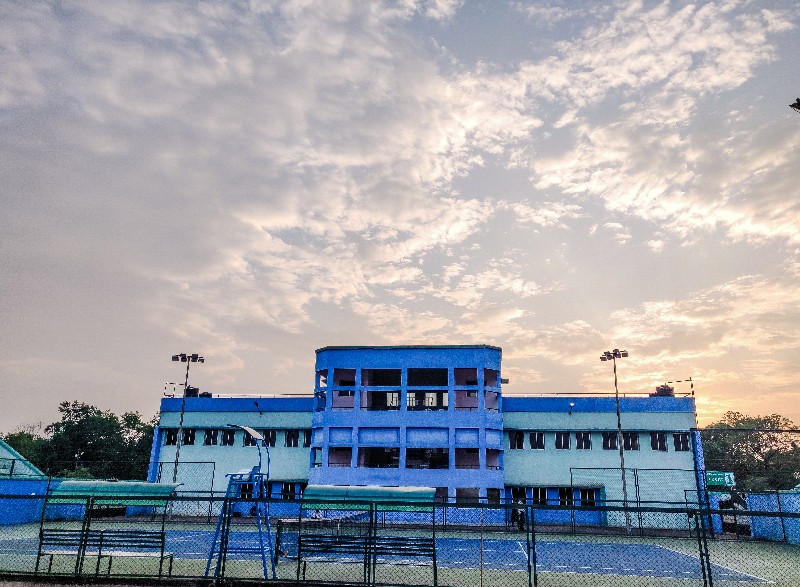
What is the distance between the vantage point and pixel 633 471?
44.1m

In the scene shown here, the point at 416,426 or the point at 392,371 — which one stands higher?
the point at 392,371

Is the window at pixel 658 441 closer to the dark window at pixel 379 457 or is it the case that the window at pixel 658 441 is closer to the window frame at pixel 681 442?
the window frame at pixel 681 442

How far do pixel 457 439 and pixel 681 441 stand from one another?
17.9 meters

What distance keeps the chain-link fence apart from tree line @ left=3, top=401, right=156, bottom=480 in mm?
54152

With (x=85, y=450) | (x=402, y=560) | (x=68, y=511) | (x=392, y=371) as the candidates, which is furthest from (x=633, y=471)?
(x=85, y=450)

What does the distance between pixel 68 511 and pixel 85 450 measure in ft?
185

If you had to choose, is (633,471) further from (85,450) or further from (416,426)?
(85,450)

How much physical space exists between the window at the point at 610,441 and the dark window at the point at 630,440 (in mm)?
647

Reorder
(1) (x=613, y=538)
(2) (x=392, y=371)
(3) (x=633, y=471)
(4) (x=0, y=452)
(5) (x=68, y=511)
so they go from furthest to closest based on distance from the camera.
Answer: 1. (2) (x=392, y=371)
2. (3) (x=633, y=471)
3. (4) (x=0, y=452)
4. (5) (x=68, y=511)
5. (1) (x=613, y=538)

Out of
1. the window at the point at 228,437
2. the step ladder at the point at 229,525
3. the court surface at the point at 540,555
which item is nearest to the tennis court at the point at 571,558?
the court surface at the point at 540,555

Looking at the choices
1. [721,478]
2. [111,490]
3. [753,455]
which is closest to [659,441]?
[721,478]

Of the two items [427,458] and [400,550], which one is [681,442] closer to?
[427,458]

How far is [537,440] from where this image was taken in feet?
151

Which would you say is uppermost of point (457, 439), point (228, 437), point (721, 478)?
point (457, 439)
